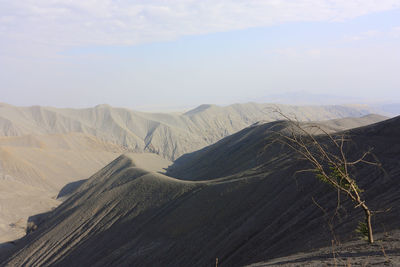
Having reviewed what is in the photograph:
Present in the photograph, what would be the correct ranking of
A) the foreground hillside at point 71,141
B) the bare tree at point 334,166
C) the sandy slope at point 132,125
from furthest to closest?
the sandy slope at point 132,125 → the foreground hillside at point 71,141 → the bare tree at point 334,166

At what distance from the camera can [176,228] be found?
2756 centimetres

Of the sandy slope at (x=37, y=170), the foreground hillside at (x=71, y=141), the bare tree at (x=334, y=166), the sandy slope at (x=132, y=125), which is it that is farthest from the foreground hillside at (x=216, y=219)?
the sandy slope at (x=132, y=125)

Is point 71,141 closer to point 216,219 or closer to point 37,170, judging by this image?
point 37,170

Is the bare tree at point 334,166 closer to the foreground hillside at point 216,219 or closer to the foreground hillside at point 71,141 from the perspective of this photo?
the foreground hillside at point 216,219

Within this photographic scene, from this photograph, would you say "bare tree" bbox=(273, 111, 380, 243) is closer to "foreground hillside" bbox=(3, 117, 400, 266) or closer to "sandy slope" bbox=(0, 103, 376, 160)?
"foreground hillside" bbox=(3, 117, 400, 266)

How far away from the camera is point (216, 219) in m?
25.3

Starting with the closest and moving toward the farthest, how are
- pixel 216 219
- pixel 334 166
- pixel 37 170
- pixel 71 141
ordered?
pixel 334 166 → pixel 216 219 → pixel 37 170 → pixel 71 141

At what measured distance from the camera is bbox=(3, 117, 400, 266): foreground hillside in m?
15.9

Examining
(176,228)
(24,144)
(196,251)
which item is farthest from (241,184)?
(24,144)

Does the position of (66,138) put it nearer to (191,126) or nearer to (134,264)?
(191,126)

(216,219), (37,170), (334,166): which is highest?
(334,166)

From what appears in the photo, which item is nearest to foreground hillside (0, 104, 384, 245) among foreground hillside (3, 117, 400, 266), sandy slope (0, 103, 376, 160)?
sandy slope (0, 103, 376, 160)

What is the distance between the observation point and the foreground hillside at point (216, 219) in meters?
15.9

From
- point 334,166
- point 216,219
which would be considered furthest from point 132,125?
point 334,166
